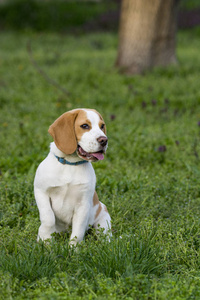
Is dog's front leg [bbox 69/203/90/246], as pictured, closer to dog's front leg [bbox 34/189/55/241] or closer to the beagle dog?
the beagle dog

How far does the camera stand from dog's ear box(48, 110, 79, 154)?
3377 millimetres

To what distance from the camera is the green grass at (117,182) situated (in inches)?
117

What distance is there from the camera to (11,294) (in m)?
2.82

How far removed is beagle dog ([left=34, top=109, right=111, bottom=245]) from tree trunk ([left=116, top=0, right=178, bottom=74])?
7.60 m

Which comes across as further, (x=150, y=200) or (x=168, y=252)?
(x=150, y=200)

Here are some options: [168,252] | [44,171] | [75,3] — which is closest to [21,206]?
[44,171]

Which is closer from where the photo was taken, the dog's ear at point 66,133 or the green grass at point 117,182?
the green grass at point 117,182

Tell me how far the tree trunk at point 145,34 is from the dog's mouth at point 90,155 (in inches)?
300

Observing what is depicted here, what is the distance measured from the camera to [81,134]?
339cm

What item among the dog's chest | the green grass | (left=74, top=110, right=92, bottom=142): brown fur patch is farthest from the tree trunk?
the dog's chest

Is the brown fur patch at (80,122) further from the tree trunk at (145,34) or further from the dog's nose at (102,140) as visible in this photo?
the tree trunk at (145,34)

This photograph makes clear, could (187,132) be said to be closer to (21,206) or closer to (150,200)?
(150,200)

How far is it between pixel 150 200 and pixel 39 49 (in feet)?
39.1

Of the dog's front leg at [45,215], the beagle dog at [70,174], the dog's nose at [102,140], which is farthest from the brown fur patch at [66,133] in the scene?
the dog's front leg at [45,215]
